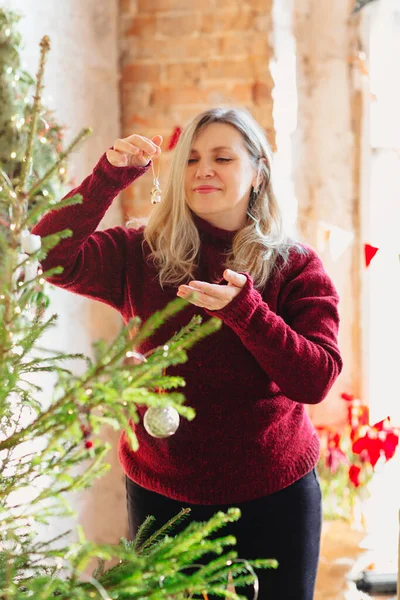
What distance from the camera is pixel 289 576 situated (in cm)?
141

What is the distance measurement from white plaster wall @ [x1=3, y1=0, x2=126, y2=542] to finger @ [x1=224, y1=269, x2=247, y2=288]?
945 mm

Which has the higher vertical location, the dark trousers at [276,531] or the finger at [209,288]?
the finger at [209,288]

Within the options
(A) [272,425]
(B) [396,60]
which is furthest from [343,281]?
(A) [272,425]

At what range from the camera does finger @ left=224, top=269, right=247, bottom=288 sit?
1185 millimetres

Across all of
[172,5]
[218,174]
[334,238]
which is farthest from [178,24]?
[218,174]

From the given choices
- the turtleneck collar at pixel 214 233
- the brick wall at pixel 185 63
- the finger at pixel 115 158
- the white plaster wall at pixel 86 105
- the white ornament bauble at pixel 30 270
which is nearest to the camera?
the white ornament bauble at pixel 30 270

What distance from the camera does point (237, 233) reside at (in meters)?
1.52

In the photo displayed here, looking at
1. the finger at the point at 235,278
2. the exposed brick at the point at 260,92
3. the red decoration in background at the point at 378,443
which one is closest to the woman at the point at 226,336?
the finger at the point at 235,278

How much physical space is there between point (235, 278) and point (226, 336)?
26 centimetres

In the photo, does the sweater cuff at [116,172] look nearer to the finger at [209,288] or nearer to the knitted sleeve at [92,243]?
the knitted sleeve at [92,243]

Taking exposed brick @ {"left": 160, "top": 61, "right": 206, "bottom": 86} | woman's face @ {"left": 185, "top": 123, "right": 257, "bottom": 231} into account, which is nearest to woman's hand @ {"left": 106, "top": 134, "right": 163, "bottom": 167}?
woman's face @ {"left": 185, "top": 123, "right": 257, "bottom": 231}

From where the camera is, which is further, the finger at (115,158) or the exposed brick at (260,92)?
the exposed brick at (260,92)

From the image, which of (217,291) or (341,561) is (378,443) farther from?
(217,291)

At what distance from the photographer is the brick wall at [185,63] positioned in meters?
2.27
